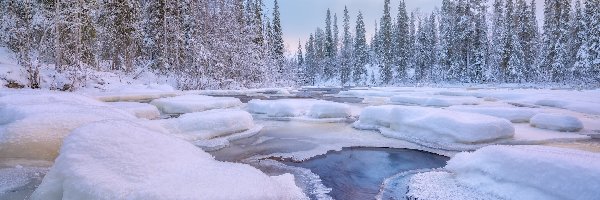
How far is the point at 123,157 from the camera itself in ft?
10.0

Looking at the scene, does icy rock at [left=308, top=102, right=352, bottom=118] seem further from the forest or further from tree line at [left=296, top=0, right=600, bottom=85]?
tree line at [left=296, top=0, right=600, bottom=85]

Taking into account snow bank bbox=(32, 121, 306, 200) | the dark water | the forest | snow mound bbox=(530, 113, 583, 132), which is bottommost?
the dark water

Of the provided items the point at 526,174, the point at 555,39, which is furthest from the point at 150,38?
the point at 555,39

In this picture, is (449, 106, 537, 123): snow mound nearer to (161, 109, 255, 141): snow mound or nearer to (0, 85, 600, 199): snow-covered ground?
(0, 85, 600, 199): snow-covered ground

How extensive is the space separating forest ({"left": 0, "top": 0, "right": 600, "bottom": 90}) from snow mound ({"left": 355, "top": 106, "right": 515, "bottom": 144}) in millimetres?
12886

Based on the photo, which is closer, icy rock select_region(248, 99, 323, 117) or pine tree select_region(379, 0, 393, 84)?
icy rock select_region(248, 99, 323, 117)

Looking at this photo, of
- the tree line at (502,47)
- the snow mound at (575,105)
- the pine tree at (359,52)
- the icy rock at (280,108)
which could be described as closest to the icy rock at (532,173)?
the icy rock at (280,108)

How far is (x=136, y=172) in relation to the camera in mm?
2887

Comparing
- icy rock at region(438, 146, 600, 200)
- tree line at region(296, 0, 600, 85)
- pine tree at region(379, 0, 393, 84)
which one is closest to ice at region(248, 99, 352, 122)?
icy rock at region(438, 146, 600, 200)

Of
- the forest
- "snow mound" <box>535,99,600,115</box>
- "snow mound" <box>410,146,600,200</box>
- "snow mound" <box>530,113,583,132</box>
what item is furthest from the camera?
→ the forest

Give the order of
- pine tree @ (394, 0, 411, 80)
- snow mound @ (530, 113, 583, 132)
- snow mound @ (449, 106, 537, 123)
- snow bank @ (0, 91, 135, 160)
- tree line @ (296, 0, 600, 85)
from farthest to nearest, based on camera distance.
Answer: pine tree @ (394, 0, 411, 80)
tree line @ (296, 0, 600, 85)
snow mound @ (449, 106, 537, 123)
snow mound @ (530, 113, 583, 132)
snow bank @ (0, 91, 135, 160)

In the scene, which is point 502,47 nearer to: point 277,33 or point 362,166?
point 277,33

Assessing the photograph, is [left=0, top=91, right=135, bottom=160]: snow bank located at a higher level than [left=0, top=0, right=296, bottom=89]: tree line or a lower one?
lower

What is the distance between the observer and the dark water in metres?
4.28
